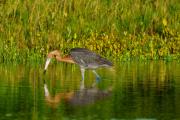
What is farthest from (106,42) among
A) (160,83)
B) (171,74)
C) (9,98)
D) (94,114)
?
(94,114)

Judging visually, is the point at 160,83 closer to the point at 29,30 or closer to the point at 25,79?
the point at 25,79

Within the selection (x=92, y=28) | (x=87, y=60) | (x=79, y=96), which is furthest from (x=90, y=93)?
(x=92, y=28)

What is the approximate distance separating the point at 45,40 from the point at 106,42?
1.62m

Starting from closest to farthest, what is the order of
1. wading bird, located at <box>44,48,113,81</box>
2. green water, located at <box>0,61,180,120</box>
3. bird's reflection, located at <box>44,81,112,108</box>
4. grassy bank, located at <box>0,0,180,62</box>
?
green water, located at <box>0,61,180,120</box>, bird's reflection, located at <box>44,81,112,108</box>, wading bird, located at <box>44,48,113,81</box>, grassy bank, located at <box>0,0,180,62</box>

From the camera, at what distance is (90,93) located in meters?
14.7

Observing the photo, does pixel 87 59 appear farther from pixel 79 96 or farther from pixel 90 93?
pixel 79 96

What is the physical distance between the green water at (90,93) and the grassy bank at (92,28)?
1.68 meters

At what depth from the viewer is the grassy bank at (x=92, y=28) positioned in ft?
70.8

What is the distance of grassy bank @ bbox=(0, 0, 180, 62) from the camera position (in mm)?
21578

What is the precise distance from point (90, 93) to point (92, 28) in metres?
8.33

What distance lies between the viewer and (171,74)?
17859mm

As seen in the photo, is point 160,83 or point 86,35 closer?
point 160,83

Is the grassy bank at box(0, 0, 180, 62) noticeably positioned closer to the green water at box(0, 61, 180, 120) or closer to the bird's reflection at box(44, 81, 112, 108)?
the green water at box(0, 61, 180, 120)

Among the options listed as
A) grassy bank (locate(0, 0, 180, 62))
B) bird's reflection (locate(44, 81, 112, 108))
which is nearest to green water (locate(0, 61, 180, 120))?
bird's reflection (locate(44, 81, 112, 108))
